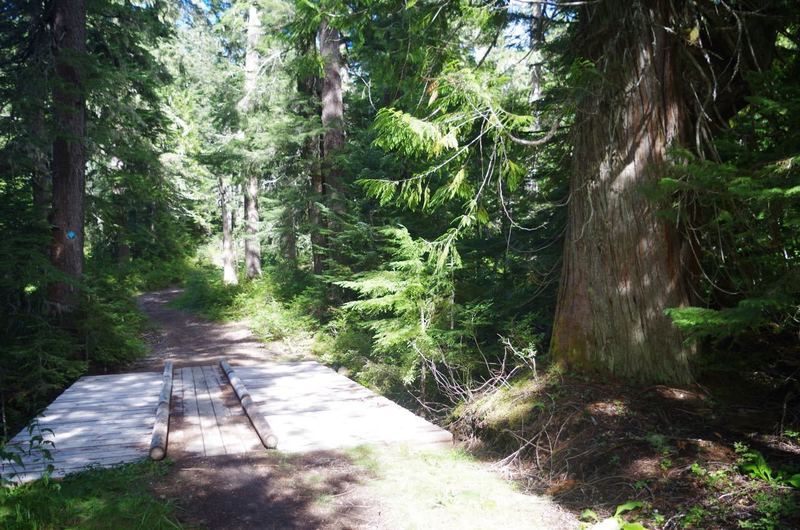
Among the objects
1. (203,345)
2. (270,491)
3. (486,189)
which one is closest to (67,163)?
(203,345)

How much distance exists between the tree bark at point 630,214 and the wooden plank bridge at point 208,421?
2147mm

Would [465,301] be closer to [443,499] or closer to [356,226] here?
[356,226]

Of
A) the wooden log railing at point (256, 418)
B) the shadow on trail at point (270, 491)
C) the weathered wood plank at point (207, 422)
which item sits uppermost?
the wooden log railing at point (256, 418)

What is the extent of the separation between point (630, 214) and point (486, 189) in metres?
2.72

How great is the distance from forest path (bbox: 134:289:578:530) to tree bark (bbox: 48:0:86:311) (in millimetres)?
7734

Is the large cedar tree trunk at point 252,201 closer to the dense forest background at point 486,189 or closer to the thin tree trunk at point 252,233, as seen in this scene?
the thin tree trunk at point 252,233

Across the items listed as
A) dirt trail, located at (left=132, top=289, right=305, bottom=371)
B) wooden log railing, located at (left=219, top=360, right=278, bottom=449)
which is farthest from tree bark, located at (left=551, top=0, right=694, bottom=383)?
dirt trail, located at (left=132, top=289, right=305, bottom=371)

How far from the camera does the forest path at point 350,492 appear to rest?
406 centimetres

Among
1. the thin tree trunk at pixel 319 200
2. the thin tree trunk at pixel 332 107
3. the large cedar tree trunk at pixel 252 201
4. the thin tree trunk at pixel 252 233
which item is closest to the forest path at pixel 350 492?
the thin tree trunk at pixel 332 107

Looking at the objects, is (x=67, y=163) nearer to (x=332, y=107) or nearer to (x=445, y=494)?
(x=332, y=107)

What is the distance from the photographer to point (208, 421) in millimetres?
6406

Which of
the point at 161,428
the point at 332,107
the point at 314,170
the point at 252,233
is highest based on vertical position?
the point at 332,107

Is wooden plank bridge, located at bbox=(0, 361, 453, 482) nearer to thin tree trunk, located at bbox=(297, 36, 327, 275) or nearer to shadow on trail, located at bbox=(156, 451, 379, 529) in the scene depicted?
shadow on trail, located at bbox=(156, 451, 379, 529)

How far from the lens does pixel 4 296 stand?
10.0 meters
